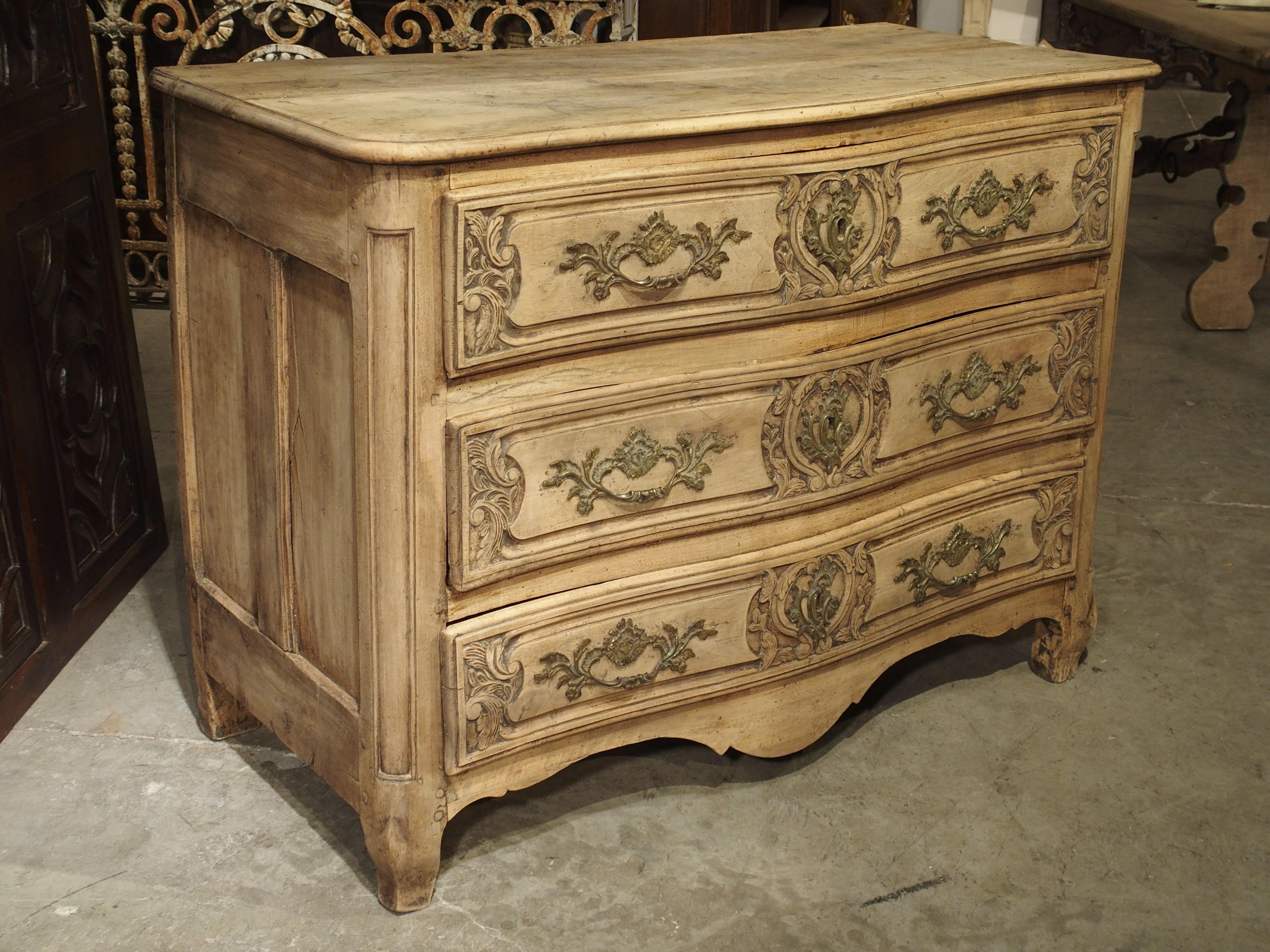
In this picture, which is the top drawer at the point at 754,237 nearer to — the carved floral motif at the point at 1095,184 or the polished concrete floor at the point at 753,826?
the carved floral motif at the point at 1095,184

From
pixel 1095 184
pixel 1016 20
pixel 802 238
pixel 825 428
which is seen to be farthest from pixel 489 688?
pixel 1016 20

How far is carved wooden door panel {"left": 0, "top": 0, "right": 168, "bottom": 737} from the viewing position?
93.4 inches

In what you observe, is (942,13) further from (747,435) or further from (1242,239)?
(747,435)

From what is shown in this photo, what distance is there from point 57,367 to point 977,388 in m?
1.64

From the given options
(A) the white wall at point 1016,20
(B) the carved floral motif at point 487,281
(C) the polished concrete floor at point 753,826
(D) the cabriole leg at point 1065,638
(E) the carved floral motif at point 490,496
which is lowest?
(C) the polished concrete floor at point 753,826

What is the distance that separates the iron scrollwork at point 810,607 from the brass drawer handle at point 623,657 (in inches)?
3.7

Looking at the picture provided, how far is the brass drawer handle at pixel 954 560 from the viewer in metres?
2.31

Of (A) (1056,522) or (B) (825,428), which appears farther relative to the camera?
(A) (1056,522)

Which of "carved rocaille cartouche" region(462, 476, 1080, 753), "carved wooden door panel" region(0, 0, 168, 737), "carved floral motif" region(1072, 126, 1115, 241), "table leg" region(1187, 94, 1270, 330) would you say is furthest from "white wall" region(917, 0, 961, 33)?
"carved wooden door panel" region(0, 0, 168, 737)

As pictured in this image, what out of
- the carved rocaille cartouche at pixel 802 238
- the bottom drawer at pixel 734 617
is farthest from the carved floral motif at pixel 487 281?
the bottom drawer at pixel 734 617

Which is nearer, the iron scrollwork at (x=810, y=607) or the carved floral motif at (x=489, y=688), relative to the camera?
the carved floral motif at (x=489, y=688)

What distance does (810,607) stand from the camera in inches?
85.4

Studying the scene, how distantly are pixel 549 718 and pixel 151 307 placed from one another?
3230 millimetres

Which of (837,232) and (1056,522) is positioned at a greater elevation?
(837,232)
